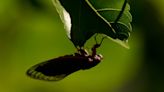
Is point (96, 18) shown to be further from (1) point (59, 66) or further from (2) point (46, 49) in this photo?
(2) point (46, 49)

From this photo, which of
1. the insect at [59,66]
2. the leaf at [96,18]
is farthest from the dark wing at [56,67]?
the leaf at [96,18]

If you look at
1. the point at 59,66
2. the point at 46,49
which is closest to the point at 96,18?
the point at 59,66

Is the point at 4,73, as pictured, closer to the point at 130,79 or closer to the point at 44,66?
→ the point at 130,79

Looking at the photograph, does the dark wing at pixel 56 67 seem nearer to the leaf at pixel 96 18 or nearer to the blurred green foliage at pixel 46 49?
the leaf at pixel 96 18

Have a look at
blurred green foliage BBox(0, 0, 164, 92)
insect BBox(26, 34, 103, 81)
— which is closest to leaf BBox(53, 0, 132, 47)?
insect BBox(26, 34, 103, 81)

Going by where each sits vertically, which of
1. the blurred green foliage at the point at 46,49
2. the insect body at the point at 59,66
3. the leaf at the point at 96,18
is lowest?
the blurred green foliage at the point at 46,49

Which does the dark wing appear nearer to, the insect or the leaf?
the insect

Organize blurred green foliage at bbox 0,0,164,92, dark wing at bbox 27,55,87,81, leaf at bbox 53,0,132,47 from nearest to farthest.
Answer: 1. leaf at bbox 53,0,132,47
2. dark wing at bbox 27,55,87,81
3. blurred green foliage at bbox 0,0,164,92
